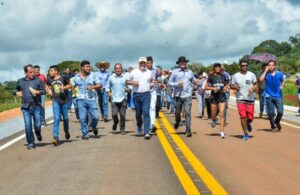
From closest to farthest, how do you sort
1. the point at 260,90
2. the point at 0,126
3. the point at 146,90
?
the point at 146,90
the point at 0,126
the point at 260,90

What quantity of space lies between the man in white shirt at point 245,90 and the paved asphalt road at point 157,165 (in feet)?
1.94

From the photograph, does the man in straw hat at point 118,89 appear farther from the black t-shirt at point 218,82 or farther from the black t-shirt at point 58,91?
the black t-shirt at point 218,82

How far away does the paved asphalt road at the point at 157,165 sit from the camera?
25.2 ft

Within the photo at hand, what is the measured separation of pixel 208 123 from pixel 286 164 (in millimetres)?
8733

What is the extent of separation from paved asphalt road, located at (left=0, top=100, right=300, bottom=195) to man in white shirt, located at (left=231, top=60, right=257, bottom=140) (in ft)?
Answer: 1.94

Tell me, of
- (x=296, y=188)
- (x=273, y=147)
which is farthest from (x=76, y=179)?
(x=273, y=147)

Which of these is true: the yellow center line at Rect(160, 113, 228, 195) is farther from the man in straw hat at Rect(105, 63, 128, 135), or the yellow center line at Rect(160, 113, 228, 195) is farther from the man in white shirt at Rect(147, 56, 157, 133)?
the man in straw hat at Rect(105, 63, 128, 135)

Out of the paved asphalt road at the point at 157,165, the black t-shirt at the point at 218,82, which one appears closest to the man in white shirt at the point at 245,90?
the black t-shirt at the point at 218,82

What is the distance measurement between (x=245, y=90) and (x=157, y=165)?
468 centimetres

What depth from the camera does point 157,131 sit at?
50.4 ft

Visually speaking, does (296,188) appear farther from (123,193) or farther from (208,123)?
(208,123)

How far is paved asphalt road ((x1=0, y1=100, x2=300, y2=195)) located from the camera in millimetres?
7672

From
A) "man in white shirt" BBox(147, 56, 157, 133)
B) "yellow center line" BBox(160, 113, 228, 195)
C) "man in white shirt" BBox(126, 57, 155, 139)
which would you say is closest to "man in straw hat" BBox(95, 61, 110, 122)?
"man in white shirt" BBox(147, 56, 157, 133)

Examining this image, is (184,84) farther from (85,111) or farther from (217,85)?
(85,111)
